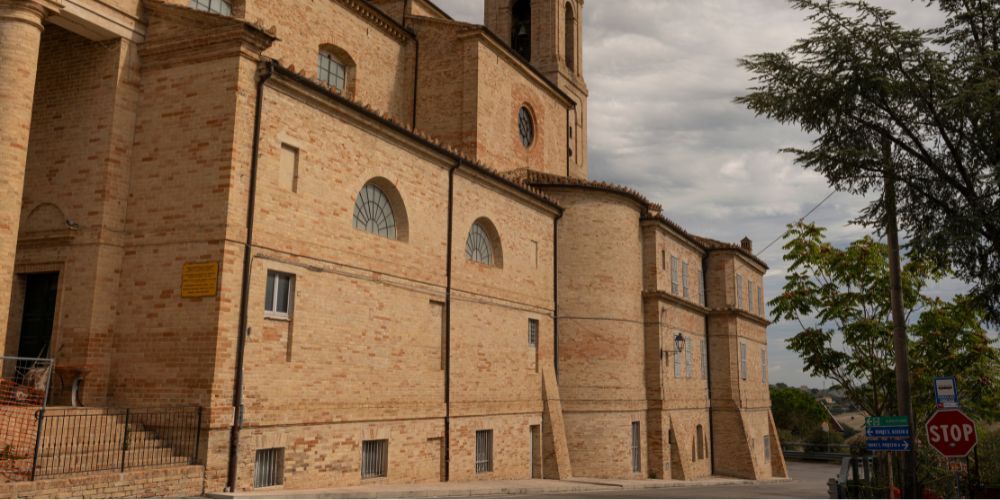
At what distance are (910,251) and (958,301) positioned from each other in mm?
15031

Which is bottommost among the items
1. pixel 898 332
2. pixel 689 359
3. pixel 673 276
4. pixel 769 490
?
pixel 769 490

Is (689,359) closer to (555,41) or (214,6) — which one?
(555,41)

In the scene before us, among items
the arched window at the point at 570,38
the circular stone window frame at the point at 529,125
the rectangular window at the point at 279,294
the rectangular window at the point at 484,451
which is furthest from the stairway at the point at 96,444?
the arched window at the point at 570,38

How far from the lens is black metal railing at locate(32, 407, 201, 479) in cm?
1046

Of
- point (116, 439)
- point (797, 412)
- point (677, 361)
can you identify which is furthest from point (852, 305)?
point (797, 412)

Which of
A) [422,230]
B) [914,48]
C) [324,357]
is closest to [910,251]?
[914,48]

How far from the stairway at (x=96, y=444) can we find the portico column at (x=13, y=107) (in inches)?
73.0

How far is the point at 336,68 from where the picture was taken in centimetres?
2208

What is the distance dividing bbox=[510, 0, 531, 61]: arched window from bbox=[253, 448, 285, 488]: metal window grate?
27.4 metres

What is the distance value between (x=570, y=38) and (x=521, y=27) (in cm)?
250

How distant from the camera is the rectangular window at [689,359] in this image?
2906 centimetres

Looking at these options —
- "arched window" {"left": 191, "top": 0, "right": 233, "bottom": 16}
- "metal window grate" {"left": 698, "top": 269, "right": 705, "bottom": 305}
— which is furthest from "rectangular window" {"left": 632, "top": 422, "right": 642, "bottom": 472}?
"arched window" {"left": 191, "top": 0, "right": 233, "bottom": 16}

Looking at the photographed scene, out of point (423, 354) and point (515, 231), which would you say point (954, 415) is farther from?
point (515, 231)

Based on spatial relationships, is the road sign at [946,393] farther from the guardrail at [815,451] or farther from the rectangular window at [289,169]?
the guardrail at [815,451]
